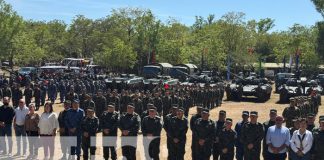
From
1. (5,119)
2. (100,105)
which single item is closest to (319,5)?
(100,105)

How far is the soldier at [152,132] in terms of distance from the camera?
11281 millimetres

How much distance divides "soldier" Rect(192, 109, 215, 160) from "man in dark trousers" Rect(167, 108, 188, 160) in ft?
0.93

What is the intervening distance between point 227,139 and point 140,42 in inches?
1929

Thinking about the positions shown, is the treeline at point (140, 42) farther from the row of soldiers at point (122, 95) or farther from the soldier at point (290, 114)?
the soldier at point (290, 114)

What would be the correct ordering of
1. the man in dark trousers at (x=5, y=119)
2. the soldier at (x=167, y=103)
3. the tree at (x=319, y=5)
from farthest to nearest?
the tree at (x=319, y=5)
the soldier at (x=167, y=103)
the man in dark trousers at (x=5, y=119)

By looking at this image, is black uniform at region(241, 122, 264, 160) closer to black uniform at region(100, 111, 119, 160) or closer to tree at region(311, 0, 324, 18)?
black uniform at region(100, 111, 119, 160)

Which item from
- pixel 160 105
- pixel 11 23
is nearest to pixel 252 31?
pixel 11 23

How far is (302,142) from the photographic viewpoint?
394 inches

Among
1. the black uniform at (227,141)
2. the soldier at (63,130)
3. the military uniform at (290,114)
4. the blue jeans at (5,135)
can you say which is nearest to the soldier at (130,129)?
the soldier at (63,130)

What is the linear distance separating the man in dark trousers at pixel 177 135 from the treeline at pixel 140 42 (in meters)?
38.5

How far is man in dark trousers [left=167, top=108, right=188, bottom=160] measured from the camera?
1122 cm

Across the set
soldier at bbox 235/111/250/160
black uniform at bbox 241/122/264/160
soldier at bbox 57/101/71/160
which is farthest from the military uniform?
soldier at bbox 57/101/71/160

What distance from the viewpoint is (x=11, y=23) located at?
169 ft

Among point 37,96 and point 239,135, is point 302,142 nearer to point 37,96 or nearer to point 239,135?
point 239,135
